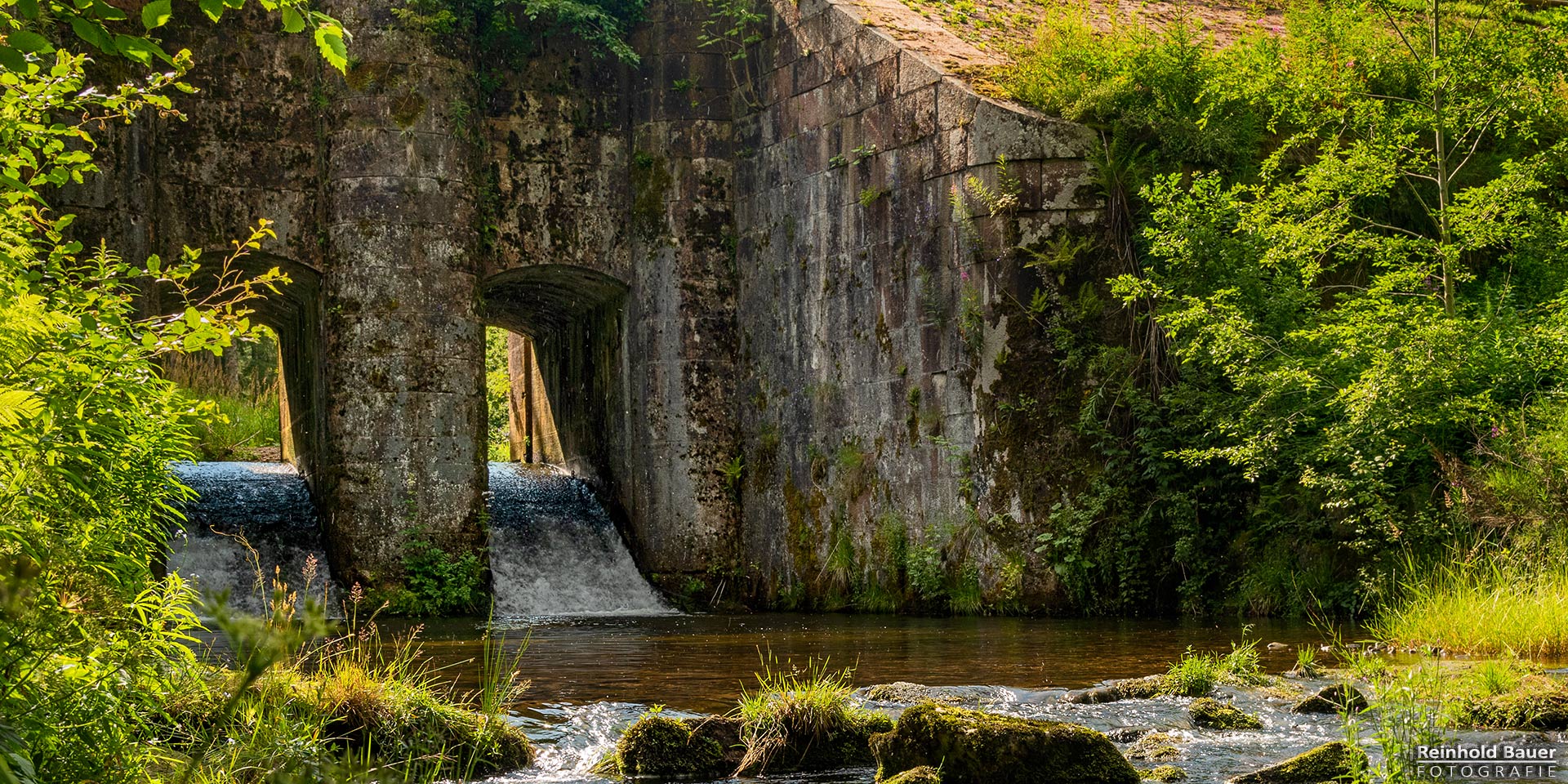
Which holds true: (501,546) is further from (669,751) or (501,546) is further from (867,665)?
(669,751)

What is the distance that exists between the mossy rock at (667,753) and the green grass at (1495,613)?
12.7 ft

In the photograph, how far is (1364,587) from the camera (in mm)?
9789

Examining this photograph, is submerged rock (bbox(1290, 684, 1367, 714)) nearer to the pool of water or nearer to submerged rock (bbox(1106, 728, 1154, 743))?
the pool of water

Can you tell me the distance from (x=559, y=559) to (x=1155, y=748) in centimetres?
1018

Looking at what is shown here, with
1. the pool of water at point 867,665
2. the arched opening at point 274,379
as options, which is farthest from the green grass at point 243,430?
the pool of water at point 867,665

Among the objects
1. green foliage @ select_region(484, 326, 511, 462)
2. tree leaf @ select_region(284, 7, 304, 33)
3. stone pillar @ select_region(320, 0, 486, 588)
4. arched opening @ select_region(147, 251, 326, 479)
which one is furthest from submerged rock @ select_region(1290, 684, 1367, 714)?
green foliage @ select_region(484, 326, 511, 462)

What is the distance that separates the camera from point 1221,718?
5.84 metres

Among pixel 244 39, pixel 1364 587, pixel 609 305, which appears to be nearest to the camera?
pixel 1364 587

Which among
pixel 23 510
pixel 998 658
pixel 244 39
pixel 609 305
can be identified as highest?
pixel 244 39

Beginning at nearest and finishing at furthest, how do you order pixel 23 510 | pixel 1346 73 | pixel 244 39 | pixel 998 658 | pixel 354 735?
pixel 23 510 < pixel 354 735 < pixel 998 658 < pixel 1346 73 < pixel 244 39

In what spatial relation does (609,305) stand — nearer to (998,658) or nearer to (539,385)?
(539,385)

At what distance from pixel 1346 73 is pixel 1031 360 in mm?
3061

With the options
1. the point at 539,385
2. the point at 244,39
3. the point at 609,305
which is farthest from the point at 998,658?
the point at 539,385

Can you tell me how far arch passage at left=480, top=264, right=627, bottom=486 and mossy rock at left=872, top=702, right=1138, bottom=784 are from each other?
10.1 metres
